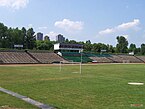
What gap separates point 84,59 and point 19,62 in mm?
33841

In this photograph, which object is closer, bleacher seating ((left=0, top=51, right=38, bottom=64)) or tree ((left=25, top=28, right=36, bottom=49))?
bleacher seating ((left=0, top=51, right=38, bottom=64))

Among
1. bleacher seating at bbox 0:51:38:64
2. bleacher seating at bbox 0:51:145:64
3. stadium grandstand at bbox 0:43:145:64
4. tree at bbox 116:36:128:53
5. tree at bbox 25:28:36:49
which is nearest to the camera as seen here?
bleacher seating at bbox 0:51:38:64

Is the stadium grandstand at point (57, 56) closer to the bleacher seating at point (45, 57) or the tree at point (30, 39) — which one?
the bleacher seating at point (45, 57)

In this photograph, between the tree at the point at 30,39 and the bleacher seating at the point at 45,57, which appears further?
the tree at the point at 30,39

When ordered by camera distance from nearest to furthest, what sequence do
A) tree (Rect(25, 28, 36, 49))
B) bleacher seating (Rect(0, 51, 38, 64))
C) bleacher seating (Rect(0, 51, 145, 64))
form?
bleacher seating (Rect(0, 51, 38, 64)) → bleacher seating (Rect(0, 51, 145, 64)) → tree (Rect(25, 28, 36, 49))

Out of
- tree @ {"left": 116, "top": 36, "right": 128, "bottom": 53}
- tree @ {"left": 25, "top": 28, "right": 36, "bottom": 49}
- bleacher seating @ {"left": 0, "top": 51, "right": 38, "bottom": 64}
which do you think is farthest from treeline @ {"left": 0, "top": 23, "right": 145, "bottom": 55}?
bleacher seating @ {"left": 0, "top": 51, "right": 38, "bottom": 64}

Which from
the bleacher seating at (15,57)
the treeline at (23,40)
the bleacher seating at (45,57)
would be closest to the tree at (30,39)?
Answer: the treeline at (23,40)

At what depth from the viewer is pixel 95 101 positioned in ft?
48.8

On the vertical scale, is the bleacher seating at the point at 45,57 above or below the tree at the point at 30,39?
below

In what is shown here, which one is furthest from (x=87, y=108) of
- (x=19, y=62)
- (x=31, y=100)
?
(x=19, y=62)

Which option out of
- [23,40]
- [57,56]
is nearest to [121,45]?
[23,40]

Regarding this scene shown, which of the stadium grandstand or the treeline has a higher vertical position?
the treeline

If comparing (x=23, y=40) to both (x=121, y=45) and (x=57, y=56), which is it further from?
(x=121, y=45)

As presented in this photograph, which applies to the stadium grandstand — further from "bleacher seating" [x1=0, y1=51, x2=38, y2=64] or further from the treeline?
the treeline
